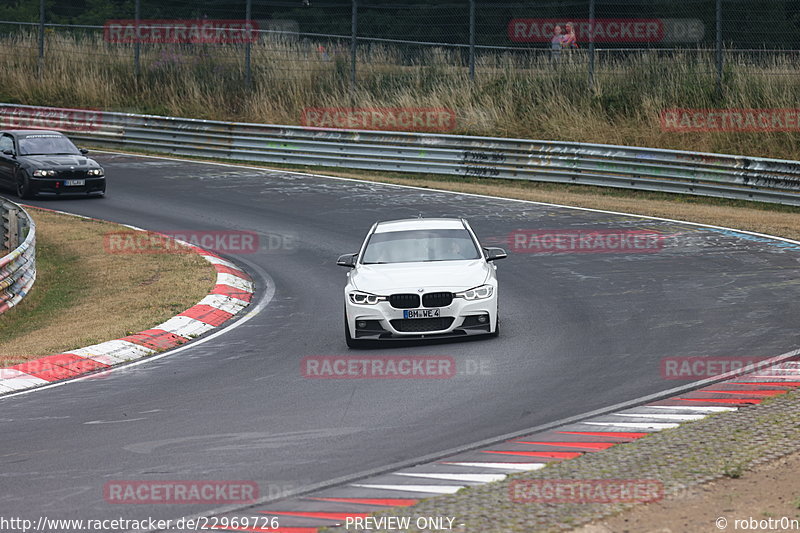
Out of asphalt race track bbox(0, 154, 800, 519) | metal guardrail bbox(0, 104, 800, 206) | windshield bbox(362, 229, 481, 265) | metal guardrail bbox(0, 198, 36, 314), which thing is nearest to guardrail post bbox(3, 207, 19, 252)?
metal guardrail bbox(0, 198, 36, 314)

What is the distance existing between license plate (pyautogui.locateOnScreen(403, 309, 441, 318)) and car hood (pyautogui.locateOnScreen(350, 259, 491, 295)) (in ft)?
0.82

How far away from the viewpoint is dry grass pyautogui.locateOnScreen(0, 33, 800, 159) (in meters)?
27.0

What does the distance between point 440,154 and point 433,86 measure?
4341 mm

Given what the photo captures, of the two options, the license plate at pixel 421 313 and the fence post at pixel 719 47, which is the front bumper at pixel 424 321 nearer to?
the license plate at pixel 421 313

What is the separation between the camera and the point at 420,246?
13.6 meters

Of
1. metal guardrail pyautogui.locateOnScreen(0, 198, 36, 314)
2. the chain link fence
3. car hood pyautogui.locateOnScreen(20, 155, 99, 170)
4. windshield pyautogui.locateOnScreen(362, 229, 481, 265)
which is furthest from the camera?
the chain link fence

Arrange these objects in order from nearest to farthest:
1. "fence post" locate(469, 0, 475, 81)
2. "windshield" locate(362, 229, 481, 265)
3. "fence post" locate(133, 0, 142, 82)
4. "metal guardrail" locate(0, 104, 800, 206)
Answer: "windshield" locate(362, 229, 481, 265)
"metal guardrail" locate(0, 104, 800, 206)
"fence post" locate(469, 0, 475, 81)
"fence post" locate(133, 0, 142, 82)

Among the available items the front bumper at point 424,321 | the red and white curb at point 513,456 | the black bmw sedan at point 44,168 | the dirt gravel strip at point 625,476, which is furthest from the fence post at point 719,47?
the dirt gravel strip at point 625,476

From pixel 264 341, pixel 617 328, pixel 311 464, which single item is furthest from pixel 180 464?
pixel 617 328

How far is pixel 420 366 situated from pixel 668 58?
63.1 ft

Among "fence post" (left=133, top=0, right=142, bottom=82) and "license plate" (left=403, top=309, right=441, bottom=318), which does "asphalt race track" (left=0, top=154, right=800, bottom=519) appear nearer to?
"license plate" (left=403, top=309, right=441, bottom=318)

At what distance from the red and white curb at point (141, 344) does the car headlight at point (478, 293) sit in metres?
3.52

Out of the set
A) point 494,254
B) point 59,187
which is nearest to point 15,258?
point 494,254

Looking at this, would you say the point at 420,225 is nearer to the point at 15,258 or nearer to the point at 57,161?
the point at 15,258
